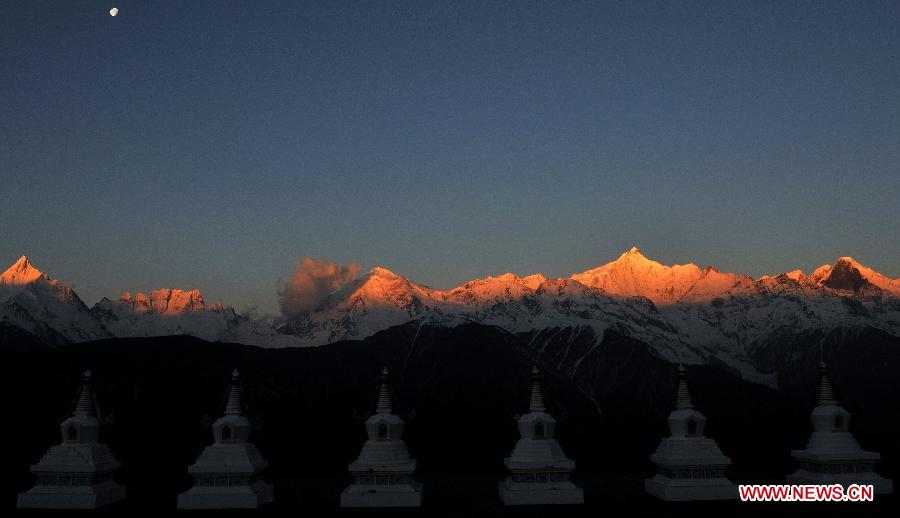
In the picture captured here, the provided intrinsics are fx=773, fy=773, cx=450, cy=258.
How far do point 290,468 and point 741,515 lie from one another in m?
47.3

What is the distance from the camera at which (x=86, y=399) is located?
4394 centimetres

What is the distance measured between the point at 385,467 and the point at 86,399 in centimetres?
1768

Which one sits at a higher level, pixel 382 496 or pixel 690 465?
pixel 690 465

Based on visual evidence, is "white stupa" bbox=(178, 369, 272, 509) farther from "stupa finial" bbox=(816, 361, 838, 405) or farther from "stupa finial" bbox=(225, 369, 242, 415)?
"stupa finial" bbox=(816, 361, 838, 405)

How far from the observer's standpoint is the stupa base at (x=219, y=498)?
134ft

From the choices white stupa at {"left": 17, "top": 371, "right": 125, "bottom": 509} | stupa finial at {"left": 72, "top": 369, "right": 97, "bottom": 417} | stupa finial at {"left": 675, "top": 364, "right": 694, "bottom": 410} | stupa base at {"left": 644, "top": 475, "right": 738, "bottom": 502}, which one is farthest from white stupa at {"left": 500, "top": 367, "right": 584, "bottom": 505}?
stupa finial at {"left": 72, "top": 369, "right": 97, "bottom": 417}

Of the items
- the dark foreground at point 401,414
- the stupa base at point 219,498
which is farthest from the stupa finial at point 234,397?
the stupa base at point 219,498

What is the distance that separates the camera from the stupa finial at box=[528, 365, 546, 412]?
143ft

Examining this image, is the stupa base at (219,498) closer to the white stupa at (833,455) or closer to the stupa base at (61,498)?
the stupa base at (61,498)

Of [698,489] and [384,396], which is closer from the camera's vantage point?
[698,489]

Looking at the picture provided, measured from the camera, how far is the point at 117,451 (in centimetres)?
9450

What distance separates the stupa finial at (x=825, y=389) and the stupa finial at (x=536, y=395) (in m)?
17.0

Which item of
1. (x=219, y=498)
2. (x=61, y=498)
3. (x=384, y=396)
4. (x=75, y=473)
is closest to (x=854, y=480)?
(x=384, y=396)

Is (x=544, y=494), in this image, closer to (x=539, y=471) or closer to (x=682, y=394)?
(x=539, y=471)
